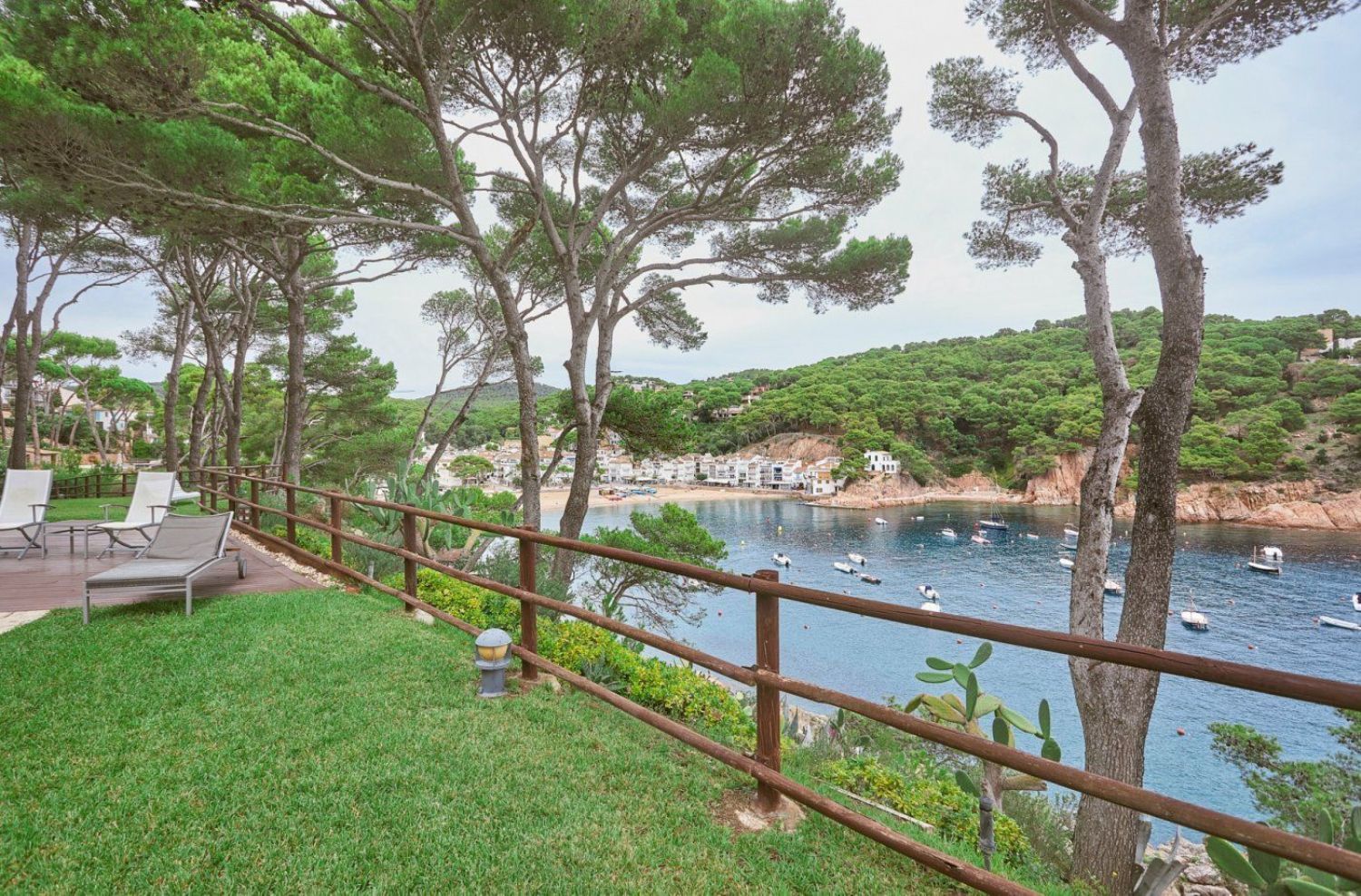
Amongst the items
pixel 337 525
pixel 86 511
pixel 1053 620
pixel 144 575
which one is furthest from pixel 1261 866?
pixel 1053 620

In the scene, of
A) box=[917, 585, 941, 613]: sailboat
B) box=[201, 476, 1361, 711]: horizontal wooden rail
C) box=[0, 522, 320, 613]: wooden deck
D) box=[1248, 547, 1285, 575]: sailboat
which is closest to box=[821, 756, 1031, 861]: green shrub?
box=[201, 476, 1361, 711]: horizontal wooden rail

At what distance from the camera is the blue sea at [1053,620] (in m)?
15.7

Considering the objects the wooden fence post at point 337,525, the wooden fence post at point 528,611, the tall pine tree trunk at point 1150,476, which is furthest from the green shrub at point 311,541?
the tall pine tree trunk at point 1150,476

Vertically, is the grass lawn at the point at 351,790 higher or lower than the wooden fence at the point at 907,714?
lower

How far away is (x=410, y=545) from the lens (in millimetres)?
4469

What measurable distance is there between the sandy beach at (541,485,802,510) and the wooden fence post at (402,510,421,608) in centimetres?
5192

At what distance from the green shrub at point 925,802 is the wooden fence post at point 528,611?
2.10 m

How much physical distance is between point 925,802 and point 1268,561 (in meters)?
37.8

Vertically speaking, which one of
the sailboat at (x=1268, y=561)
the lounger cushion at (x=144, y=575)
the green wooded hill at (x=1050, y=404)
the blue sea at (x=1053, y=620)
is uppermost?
the green wooded hill at (x=1050, y=404)

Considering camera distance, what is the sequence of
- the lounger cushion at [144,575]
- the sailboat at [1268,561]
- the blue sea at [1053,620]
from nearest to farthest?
the lounger cushion at [144,575] → the blue sea at [1053,620] → the sailboat at [1268,561]

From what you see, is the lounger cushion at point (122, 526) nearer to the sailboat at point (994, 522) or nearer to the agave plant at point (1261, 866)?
the agave plant at point (1261, 866)

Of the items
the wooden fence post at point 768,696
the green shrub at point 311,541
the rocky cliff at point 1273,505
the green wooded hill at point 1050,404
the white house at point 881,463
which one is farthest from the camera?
the white house at point 881,463

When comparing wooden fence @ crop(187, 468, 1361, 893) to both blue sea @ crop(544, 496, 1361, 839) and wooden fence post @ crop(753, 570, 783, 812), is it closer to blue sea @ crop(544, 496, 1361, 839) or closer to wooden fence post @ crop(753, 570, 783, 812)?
wooden fence post @ crop(753, 570, 783, 812)

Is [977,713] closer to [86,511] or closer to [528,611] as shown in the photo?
[528,611]
